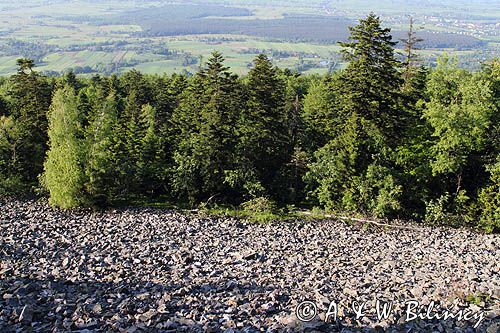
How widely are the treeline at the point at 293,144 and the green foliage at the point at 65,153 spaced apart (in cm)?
8

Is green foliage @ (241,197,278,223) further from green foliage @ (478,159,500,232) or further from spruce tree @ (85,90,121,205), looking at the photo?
green foliage @ (478,159,500,232)

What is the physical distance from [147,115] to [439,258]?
25106 millimetres

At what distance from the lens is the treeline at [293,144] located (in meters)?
32.8

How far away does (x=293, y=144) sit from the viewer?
41.2 metres

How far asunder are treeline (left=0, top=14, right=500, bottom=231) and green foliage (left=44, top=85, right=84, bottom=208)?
0.26ft

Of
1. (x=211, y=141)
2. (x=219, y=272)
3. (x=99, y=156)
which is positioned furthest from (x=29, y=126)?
(x=219, y=272)

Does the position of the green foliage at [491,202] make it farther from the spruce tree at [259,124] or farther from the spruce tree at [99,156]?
the spruce tree at [99,156]

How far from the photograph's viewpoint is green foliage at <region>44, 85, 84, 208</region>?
33594 mm

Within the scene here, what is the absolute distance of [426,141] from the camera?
33375 mm

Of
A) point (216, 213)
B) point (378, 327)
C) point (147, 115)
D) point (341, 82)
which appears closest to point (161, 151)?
point (147, 115)

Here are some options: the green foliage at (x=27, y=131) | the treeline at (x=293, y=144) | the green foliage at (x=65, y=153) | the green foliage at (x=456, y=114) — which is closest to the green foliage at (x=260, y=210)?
the treeline at (x=293, y=144)

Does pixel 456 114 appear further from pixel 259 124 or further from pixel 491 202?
pixel 259 124

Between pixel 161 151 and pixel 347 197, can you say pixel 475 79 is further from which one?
pixel 161 151

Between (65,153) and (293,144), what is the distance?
60.2 feet
